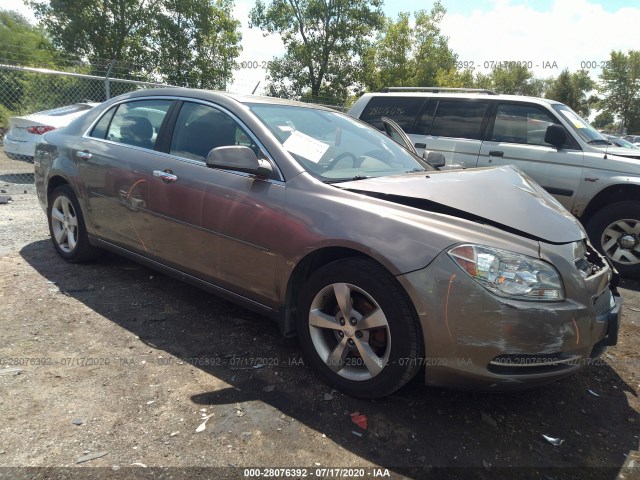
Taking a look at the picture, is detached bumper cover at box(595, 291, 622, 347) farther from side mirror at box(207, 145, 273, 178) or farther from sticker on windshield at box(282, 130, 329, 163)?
side mirror at box(207, 145, 273, 178)

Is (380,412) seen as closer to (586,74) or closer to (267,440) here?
(267,440)

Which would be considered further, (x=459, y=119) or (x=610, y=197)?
(x=459, y=119)

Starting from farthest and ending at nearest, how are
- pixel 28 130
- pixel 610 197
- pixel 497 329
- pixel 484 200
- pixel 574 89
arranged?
pixel 574 89 < pixel 28 130 < pixel 610 197 < pixel 484 200 < pixel 497 329

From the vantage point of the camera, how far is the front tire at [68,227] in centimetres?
438

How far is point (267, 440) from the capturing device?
89.1 inches

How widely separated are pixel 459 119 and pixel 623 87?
170 feet

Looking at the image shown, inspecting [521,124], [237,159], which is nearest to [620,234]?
[521,124]

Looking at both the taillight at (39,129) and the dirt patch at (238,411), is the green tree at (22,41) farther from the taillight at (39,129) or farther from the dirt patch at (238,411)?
the dirt patch at (238,411)

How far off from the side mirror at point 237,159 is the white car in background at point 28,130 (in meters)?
6.91

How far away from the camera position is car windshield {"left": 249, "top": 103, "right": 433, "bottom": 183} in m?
3.01

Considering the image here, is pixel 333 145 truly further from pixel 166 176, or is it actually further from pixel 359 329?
pixel 359 329

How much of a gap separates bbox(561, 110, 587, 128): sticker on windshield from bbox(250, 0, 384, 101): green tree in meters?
23.2

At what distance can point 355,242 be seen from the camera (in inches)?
97.6

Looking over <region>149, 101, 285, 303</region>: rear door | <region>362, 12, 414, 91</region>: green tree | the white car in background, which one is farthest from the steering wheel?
<region>362, 12, 414, 91</region>: green tree
